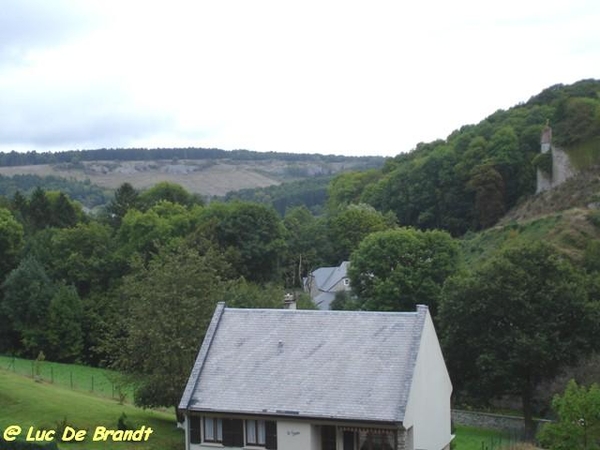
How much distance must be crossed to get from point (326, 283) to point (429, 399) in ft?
177

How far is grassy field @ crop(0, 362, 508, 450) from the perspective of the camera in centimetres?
3228

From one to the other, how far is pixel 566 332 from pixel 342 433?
19.2m

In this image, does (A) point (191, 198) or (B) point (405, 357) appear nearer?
(B) point (405, 357)

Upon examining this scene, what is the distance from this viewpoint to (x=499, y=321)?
140ft

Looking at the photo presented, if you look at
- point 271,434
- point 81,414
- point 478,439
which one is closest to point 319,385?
point 271,434

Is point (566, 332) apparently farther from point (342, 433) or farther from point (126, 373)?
point (126, 373)

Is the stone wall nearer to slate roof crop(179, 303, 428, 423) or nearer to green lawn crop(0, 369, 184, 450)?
green lawn crop(0, 369, 184, 450)

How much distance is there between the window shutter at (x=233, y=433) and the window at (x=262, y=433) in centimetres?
25

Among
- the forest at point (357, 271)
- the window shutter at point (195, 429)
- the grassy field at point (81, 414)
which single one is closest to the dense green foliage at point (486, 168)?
the forest at point (357, 271)

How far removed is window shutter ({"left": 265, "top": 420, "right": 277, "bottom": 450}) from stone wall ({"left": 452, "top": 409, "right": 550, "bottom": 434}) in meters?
20.0

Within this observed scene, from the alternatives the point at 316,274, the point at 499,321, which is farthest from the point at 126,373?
the point at 316,274

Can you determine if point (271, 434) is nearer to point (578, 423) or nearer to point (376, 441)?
point (376, 441)

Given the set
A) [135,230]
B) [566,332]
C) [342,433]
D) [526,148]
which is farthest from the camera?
[526,148]

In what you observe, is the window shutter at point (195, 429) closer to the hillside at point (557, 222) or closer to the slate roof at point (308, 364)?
the slate roof at point (308, 364)
